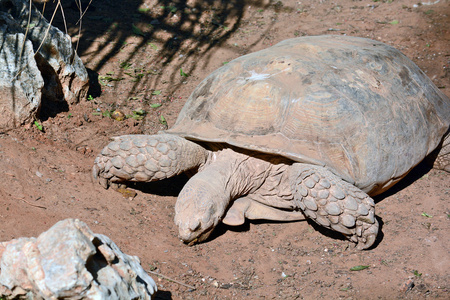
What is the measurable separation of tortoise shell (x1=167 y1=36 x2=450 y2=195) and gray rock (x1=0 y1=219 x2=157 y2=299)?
64.3 inches

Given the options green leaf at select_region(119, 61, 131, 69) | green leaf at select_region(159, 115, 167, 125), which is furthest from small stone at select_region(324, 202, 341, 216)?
green leaf at select_region(119, 61, 131, 69)

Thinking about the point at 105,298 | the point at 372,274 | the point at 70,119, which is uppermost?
the point at 105,298

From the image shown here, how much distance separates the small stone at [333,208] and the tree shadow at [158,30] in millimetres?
2828

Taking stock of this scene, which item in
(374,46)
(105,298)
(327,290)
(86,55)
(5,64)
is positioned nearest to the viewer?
(105,298)

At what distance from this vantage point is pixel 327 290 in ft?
10.1

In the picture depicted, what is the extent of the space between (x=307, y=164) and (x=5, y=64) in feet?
9.03

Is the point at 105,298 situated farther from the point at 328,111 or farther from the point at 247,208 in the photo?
the point at 328,111

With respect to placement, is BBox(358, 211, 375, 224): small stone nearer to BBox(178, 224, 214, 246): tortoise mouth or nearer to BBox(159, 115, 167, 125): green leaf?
BBox(178, 224, 214, 246): tortoise mouth

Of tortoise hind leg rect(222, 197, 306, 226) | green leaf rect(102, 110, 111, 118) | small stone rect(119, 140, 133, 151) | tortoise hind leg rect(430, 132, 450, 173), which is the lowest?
→ tortoise hind leg rect(430, 132, 450, 173)

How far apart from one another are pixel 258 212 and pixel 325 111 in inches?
38.8

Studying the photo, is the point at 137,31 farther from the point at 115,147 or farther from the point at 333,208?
the point at 333,208

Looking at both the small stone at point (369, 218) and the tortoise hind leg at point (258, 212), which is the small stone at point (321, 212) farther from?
the tortoise hind leg at point (258, 212)

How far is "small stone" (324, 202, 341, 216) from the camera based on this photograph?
3.40 meters

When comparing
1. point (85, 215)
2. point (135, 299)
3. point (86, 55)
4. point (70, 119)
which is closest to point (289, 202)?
point (85, 215)
